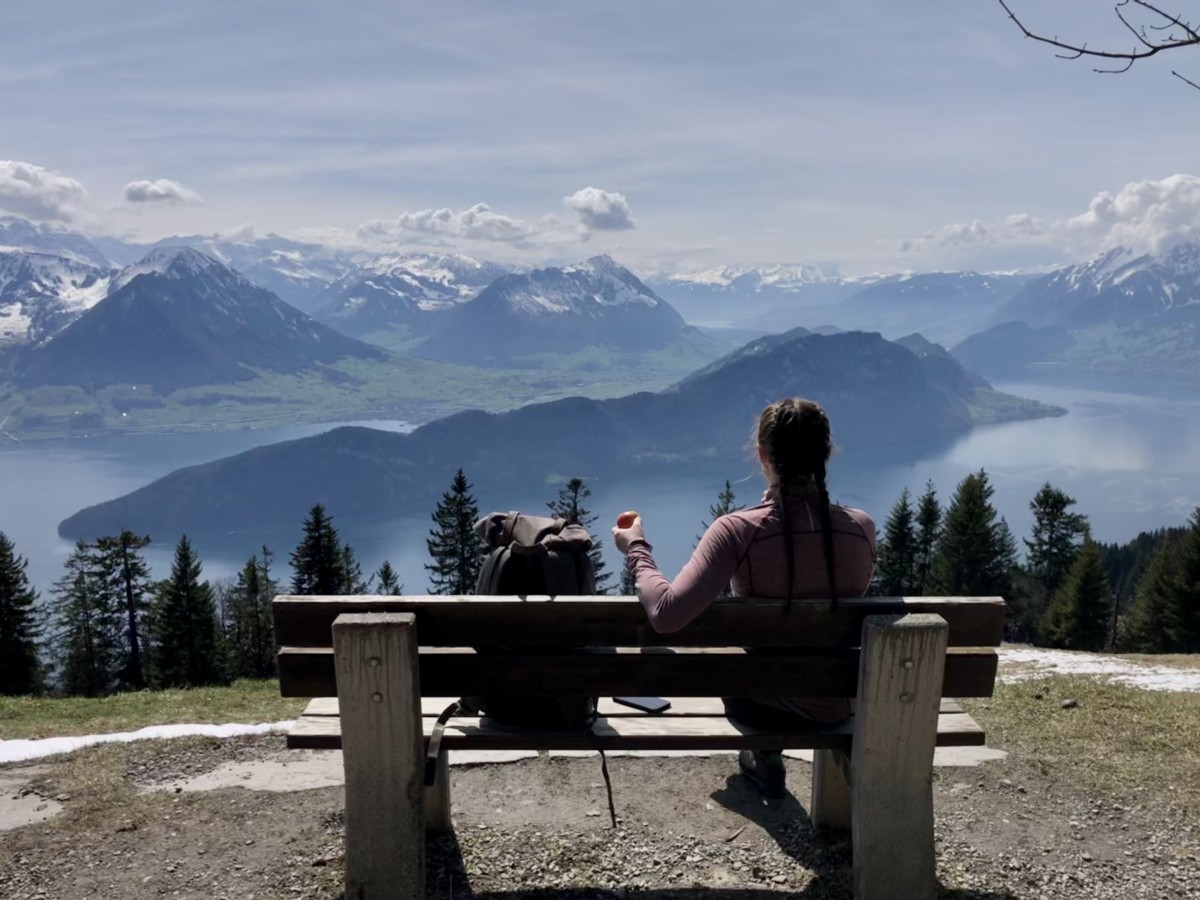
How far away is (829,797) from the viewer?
17.6 feet

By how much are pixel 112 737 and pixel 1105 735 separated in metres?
8.28

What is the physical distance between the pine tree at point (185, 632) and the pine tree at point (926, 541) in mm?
42948

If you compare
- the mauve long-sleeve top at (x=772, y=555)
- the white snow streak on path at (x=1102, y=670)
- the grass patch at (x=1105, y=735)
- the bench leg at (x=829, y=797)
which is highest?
the mauve long-sleeve top at (x=772, y=555)

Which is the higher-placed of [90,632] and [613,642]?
[613,642]

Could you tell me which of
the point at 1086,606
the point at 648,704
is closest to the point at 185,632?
the point at 648,704

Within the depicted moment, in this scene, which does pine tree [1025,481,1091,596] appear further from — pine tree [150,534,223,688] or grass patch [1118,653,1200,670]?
pine tree [150,534,223,688]

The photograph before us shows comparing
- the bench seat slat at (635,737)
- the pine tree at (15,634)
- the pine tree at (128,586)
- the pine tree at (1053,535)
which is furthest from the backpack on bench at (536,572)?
the pine tree at (1053,535)

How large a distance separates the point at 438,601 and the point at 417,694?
443 mm

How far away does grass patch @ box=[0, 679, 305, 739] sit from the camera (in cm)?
867

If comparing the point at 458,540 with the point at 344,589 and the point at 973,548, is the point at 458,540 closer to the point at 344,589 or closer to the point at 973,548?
the point at 344,589

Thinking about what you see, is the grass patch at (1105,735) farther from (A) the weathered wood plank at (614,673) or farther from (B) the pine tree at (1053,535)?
(B) the pine tree at (1053,535)

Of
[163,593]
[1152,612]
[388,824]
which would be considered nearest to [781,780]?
[388,824]

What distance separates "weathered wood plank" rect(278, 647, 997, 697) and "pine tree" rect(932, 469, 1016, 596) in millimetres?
56890

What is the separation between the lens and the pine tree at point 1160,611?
155 ft
